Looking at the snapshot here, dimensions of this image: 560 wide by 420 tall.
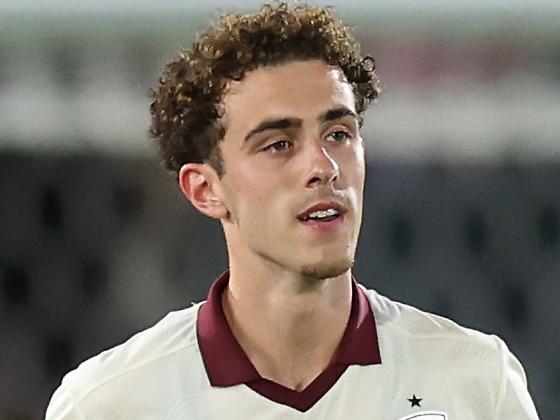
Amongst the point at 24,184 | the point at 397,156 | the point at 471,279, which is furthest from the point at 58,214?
the point at 471,279

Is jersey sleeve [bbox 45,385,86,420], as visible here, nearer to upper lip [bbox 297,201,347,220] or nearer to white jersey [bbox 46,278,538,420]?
white jersey [bbox 46,278,538,420]

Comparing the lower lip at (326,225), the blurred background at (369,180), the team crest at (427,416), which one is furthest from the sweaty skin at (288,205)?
the blurred background at (369,180)

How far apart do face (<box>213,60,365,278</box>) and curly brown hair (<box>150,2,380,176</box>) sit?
0.05 feet

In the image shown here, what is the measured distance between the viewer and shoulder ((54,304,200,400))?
126 cm

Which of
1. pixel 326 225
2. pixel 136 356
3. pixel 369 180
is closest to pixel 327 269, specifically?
pixel 326 225

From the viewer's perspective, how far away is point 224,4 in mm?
1819

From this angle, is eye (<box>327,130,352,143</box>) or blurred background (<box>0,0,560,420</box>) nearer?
eye (<box>327,130,352,143</box>)

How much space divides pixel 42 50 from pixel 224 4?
0.30 m

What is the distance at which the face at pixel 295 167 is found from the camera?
115 centimetres

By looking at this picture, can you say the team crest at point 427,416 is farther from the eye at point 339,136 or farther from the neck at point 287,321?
the eye at point 339,136

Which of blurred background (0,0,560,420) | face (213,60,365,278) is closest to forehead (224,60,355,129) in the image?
face (213,60,365,278)

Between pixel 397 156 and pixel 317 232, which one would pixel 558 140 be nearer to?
pixel 397 156

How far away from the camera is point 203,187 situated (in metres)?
1.27

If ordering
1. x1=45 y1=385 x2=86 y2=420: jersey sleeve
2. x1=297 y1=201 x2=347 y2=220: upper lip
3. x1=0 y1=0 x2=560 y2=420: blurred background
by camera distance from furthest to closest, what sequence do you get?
x1=0 y1=0 x2=560 y2=420: blurred background → x1=45 y1=385 x2=86 y2=420: jersey sleeve → x1=297 y1=201 x2=347 y2=220: upper lip
